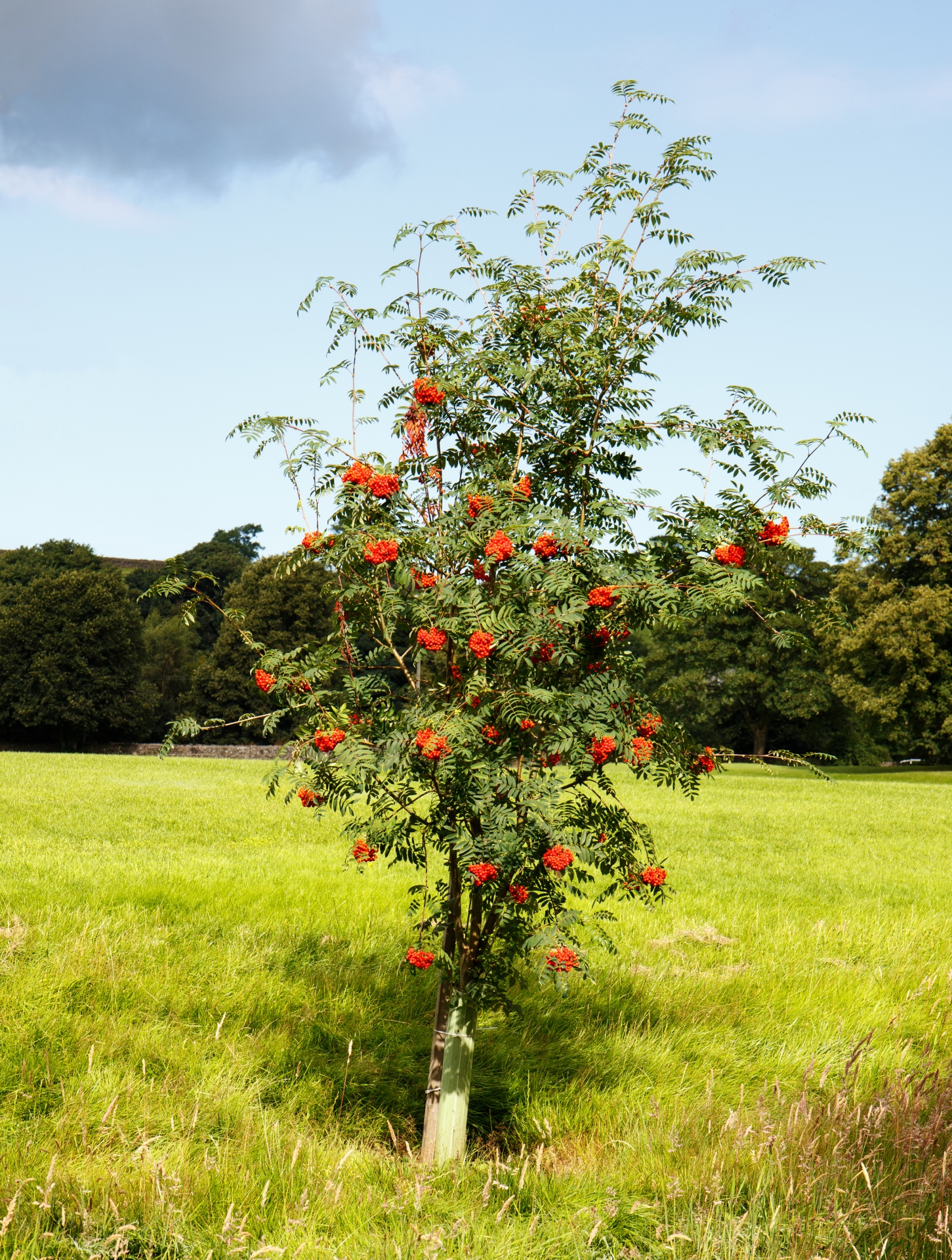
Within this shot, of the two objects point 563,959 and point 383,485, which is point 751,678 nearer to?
point 563,959

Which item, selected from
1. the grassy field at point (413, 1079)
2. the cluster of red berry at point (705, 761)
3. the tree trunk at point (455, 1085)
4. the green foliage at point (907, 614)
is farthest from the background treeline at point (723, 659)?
the tree trunk at point (455, 1085)

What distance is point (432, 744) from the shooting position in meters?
3.41

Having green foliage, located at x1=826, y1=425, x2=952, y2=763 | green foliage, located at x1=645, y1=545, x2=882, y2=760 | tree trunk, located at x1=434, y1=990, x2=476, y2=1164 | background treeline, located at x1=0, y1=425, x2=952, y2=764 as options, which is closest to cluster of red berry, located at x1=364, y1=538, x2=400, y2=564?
tree trunk, located at x1=434, y1=990, x2=476, y2=1164

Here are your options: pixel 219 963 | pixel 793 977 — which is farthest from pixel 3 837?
pixel 793 977

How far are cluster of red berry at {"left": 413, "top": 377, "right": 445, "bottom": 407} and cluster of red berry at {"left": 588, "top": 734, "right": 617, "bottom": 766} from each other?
1.62 m

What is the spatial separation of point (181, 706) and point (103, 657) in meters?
5.10

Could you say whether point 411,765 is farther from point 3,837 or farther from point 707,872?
point 3,837

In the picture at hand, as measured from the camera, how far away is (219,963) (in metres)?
6.22

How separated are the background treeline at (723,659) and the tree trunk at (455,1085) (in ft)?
98.3

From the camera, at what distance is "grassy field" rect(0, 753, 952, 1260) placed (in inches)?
139

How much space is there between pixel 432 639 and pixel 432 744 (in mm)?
433

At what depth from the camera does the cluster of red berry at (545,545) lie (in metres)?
3.75

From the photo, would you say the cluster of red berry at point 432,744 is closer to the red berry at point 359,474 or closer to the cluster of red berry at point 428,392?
the red berry at point 359,474

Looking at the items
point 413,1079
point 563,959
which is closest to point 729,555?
point 563,959
